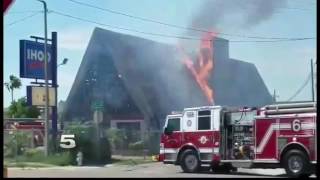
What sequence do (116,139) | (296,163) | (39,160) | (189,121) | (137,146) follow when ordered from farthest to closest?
1. (116,139)
2. (137,146)
3. (39,160)
4. (189,121)
5. (296,163)

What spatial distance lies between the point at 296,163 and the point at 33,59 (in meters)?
19.8

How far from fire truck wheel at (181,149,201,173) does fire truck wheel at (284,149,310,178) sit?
3.58 m

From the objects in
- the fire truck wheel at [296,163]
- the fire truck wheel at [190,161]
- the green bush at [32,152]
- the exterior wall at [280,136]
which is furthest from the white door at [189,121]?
the green bush at [32,152]

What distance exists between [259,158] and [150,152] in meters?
14.2

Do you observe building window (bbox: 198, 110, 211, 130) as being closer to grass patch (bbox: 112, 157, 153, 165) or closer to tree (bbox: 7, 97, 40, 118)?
grass patch (bbox: 112, 157, 153, 165)

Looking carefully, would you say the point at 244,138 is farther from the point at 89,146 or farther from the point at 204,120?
the point at 89,146

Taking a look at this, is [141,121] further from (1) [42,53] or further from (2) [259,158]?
(2) [259,158]

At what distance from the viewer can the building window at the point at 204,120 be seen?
20.8 metres

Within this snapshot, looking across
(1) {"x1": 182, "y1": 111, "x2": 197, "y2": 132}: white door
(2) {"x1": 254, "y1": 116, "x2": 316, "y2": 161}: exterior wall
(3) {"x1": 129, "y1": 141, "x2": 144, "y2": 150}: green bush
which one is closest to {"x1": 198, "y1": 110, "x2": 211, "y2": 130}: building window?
(1) {"x1": 182, "y1": 111, "x2": 197, "y2": 132}: white door

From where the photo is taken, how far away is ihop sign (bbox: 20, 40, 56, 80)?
3338 centimetres

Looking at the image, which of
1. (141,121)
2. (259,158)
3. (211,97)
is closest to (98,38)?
(141,121)

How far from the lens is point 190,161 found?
2122cm

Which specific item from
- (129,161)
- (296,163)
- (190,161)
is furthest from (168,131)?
(129,161)
